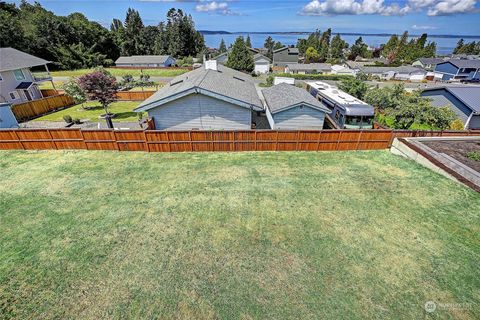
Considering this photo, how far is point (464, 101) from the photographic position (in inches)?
846

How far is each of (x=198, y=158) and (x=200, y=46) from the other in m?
90.0

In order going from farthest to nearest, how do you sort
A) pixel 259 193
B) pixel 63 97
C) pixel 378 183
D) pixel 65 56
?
1. pixel 65 56
2. pixel 63 97
3. pixel 378 183
4. pixel 259 193

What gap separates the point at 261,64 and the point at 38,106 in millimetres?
56624

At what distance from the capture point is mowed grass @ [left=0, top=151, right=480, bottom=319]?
21.3 ft

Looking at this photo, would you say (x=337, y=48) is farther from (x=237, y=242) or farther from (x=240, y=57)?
(x=237, y=242)

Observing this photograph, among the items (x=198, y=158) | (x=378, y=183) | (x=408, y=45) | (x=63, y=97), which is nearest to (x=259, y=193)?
(x=198, y=158)

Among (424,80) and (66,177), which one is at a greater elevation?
(66,177)

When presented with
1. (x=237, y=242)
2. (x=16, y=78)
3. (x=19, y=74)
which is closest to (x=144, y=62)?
(x=19, y=74)

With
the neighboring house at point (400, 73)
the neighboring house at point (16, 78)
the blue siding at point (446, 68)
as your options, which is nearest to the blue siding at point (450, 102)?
the neighboring house at point (400, 73)

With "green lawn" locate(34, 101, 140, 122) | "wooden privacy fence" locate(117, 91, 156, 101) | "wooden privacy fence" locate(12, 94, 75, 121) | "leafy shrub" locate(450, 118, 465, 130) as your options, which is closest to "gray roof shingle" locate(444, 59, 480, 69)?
"leafy shrub" locate(450, 118, 465, 130)

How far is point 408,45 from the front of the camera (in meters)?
91.1

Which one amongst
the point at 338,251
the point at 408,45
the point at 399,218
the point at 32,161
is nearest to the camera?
the point at 338,251

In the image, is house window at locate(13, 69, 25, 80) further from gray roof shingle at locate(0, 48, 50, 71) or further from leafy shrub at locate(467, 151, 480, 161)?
leafy shrub at locate(467, 151, 480, 161)

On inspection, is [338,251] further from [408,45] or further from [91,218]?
[408,45]
